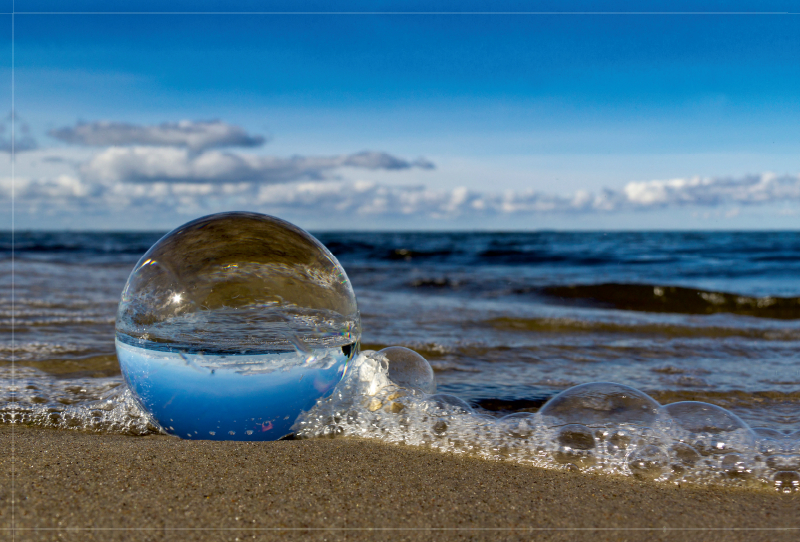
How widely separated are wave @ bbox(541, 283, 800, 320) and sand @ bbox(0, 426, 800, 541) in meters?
5.95

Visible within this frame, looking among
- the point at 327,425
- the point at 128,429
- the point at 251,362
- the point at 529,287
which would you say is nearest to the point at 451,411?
the point at 327,425

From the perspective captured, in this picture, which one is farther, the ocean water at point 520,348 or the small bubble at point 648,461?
the ocean water at point 520,348

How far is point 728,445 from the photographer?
6.88 feet

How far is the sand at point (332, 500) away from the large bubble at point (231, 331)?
0.43ft

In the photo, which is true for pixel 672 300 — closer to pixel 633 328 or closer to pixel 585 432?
pixel 633 328

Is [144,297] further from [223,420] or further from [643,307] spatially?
[643,307]

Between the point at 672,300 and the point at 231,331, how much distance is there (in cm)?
727

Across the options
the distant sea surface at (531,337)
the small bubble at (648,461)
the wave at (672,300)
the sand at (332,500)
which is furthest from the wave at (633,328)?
the sand at (332,500)

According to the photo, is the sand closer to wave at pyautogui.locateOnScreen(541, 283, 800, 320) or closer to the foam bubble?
the foam bubble

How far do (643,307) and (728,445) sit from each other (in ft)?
19.2

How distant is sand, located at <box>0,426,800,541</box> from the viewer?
1475mm

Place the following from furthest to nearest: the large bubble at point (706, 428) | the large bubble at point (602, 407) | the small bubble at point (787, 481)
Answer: the large bubble at point (602, 407)
the large bubble at point (706, 428)
the small bubble at point (787, 481)

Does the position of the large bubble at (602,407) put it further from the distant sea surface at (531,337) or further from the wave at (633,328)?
the wave at (633,328)

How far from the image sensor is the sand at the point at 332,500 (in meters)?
1.47
